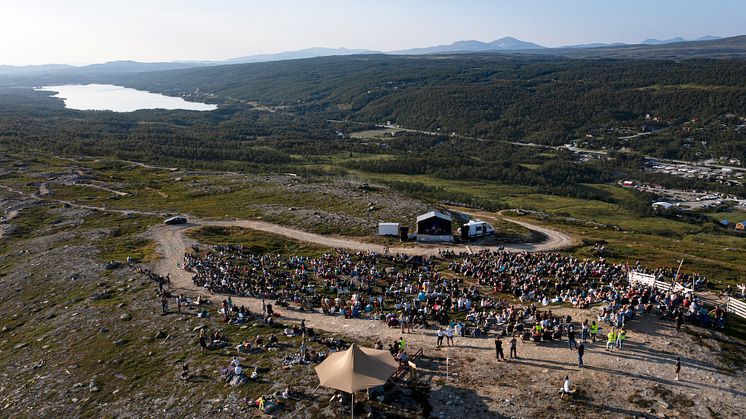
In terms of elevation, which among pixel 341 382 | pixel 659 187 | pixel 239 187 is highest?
pixel 341 382

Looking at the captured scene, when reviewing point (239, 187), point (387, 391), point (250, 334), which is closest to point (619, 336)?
point (387, 391)

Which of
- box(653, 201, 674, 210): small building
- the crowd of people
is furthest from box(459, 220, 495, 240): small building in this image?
box(653, 201, 674, 210): small building

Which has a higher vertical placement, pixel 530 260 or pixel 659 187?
pixel 530 260

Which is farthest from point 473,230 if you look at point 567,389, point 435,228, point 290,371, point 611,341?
point 290,371

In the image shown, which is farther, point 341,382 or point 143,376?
point 143,376

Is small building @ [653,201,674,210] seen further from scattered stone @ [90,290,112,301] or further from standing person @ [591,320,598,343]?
scattered stone @ [90,290,112,301]

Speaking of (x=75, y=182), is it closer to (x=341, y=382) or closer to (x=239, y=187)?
(x=239, y=187)

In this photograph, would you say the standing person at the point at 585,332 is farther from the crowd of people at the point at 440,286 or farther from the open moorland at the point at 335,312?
the crowd of people at the point at 440,286

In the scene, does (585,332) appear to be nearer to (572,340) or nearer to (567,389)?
(572,340)

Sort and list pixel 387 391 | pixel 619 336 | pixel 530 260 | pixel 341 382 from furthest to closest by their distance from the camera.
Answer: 1. pixel 530 260
2. pixel 619 336
3. pixel 387 391
4. pixel 341 382
